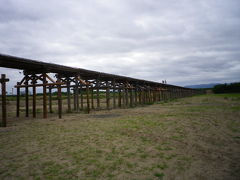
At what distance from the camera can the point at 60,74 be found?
55.3 feet

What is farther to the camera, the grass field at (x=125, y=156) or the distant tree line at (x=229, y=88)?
the distant tree line at (x=229, y=88)

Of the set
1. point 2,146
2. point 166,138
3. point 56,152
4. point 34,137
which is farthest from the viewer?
point 34,137

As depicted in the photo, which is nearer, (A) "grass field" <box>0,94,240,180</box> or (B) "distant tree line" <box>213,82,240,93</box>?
(A) "grass field" <box>0,94,240,180</box>

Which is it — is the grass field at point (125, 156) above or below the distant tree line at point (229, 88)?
below

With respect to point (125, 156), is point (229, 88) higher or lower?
higher

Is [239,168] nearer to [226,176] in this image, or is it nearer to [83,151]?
[226,176]

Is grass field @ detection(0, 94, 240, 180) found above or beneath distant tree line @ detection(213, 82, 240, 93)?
beneath

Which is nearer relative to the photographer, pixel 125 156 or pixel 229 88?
pixel 125 156

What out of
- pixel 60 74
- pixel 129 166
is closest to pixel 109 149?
pixel 129 166

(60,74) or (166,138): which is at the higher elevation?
(60,74)

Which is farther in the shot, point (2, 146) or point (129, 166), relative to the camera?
point (2, 146)

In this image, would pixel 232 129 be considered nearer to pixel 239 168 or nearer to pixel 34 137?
pixel 239 168

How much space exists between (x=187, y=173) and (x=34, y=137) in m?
6.36

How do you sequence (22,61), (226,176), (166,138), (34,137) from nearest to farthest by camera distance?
1. (226,176)
2. (166,138)
3. (34,137)
4. (22,61)
